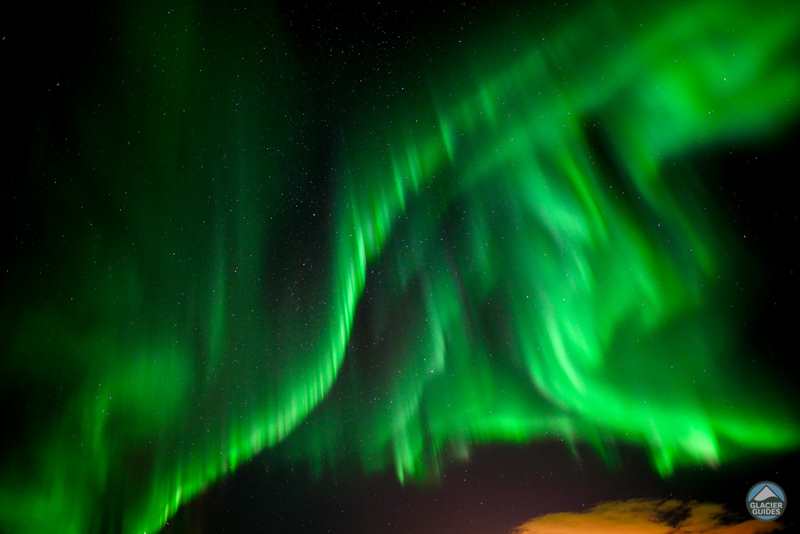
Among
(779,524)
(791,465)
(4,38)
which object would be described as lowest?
(779,524)

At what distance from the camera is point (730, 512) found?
12828 millimetres

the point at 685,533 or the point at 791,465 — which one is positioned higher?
the point at 791,465

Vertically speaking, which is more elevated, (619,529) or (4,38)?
(4,38)

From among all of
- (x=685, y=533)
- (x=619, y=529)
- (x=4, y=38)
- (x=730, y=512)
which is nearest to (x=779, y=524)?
(x=730, y=512)

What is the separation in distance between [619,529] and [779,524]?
10.0ft

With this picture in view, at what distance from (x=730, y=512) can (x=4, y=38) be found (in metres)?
15.7

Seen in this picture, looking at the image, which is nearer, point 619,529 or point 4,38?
point 4,38

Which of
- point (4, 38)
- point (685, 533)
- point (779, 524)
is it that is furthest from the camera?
point (685, 533)

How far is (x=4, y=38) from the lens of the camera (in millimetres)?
9039

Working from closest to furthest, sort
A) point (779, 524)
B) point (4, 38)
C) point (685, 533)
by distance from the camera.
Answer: point (4, 38)
point (779, 524)
point (685, 533)

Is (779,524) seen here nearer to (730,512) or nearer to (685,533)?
(730,512)

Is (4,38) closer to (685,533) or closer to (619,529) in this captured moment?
(619,529)

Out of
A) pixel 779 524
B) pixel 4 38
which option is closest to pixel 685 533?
pixel 779 524

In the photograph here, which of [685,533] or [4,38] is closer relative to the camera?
[4,38]
